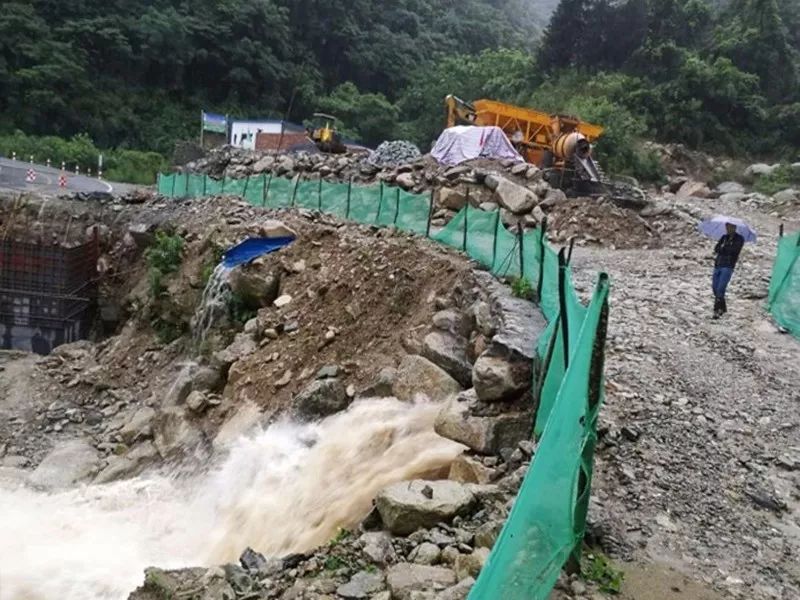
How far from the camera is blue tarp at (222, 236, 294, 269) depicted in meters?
12.0

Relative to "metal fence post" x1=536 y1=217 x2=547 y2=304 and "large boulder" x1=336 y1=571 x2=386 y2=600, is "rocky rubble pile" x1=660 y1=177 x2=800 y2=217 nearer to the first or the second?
"metal fence post" x1=536 y1=217 x2=547 y2=304

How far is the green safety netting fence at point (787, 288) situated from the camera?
873 centimetres

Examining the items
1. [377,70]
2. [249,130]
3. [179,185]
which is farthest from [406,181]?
[377,70]

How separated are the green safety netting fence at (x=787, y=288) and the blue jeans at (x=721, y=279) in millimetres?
804

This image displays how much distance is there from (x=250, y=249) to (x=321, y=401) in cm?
493

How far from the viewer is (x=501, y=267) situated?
8.94 metres

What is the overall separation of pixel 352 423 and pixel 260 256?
17.4 feet

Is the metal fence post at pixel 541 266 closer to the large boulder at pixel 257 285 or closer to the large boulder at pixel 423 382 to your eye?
the large boulder at pixel 423 382

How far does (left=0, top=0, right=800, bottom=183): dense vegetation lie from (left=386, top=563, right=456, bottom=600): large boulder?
22.5 m

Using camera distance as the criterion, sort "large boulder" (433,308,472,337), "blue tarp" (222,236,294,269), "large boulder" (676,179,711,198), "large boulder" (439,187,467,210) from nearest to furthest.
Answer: "large boulder" (433,308,472,337)
"blue tarp" (222,236,294,269)
"large boulder" (439,187,467,210)
"large boulder" (676,179,711,198)

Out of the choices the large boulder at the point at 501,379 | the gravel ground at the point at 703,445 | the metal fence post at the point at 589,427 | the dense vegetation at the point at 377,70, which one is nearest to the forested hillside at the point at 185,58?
the dense vegetation at the point at 377,70

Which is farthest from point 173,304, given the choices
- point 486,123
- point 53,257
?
point 486,123

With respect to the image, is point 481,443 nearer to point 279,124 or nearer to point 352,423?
point 352,423

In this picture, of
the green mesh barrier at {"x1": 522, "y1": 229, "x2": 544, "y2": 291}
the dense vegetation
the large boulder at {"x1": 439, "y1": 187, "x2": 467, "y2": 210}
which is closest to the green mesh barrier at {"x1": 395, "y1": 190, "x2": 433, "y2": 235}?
the large boulder at {"x1": 439, "y1": 187, "x2": 467, "y2": 210}
